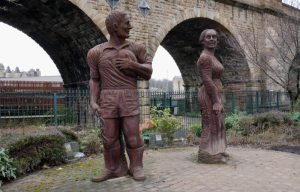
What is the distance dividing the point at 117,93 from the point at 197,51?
17.8 metres

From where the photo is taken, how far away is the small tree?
1631 cm

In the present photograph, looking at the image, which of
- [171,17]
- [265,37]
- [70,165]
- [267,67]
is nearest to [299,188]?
[70,165]

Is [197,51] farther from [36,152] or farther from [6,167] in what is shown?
[6,167]

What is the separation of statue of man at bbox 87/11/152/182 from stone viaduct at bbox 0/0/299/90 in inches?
274

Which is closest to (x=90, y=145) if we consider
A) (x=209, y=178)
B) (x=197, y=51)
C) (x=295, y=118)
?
(x=209, y=178)

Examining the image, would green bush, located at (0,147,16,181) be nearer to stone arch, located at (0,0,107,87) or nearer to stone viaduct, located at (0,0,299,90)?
stone viaduct, located at (0,0,299,90)

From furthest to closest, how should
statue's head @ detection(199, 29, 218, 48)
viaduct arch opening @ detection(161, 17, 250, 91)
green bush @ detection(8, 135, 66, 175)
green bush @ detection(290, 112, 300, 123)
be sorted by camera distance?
viaduct arch opening @ detection(161, 17, 250, 91), green bush @ detection(290, 112, 300, 123), statue's head @ detection(199, 29, 218, 48), green bush @ detection(8, 135, 66, 175)

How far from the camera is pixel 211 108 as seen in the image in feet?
22.5

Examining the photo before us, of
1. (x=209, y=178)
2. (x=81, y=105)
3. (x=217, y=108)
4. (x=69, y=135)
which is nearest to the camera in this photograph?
(x=209, y=178)

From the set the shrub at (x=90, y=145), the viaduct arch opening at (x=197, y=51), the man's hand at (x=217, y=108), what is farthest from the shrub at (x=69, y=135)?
the viaduct arch opening at (x=197, y=51)

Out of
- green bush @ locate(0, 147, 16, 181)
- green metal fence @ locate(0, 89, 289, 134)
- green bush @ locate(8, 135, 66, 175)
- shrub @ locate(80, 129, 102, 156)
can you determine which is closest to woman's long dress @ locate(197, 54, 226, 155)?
green bush @ locate(8, 135, 66, 175)

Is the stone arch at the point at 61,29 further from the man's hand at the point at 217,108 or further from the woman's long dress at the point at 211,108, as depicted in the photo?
the man's hand at the point at 217,108

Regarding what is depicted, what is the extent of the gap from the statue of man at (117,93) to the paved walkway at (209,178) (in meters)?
0.30

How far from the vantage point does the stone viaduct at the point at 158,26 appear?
1412 centimetres
